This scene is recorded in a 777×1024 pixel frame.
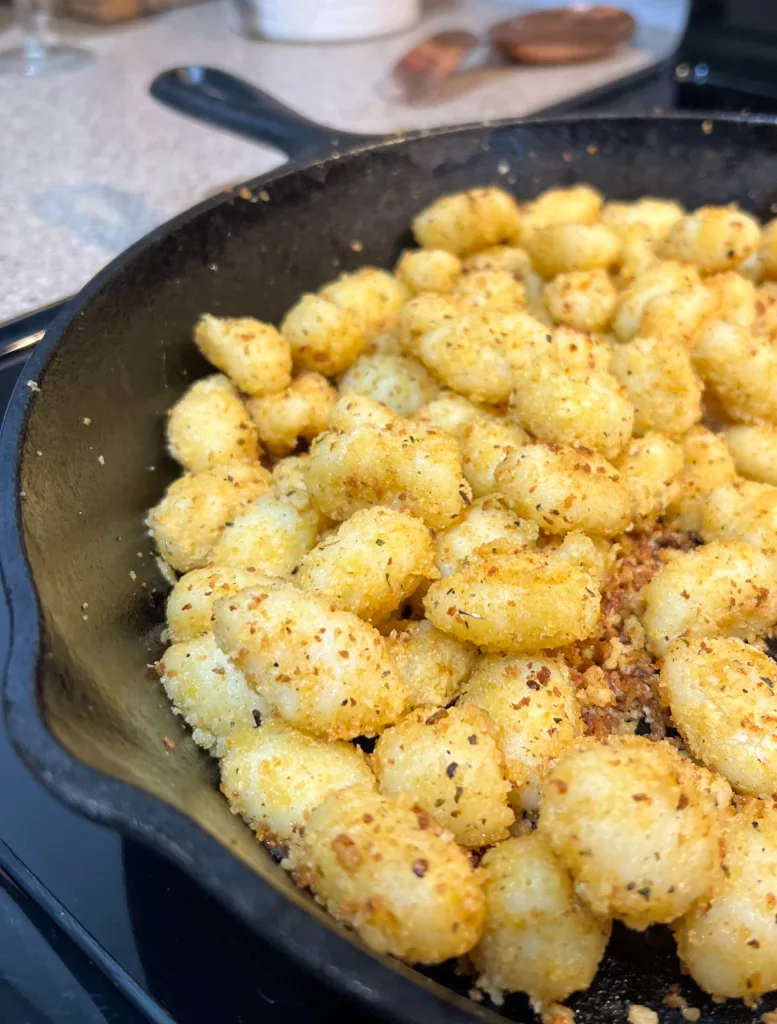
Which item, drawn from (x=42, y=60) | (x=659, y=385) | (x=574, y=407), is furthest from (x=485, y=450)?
(x=42, y=60)

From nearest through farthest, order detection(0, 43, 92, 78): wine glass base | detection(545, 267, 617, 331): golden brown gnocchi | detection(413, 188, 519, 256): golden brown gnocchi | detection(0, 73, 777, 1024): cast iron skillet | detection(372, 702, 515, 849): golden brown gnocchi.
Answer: detection(0, 73, 777, 1024): cast iron skillet < detection(372, 702, 515, 849): golden brown gnocchi < detection(545, 267, 617, 331): golden brown gnocchi < detection(413, 188, 519, 256): golden brown gnocchi < detection(0, 43, 92, 78): wine glass base

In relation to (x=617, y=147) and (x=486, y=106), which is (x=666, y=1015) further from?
(x=486, y=106)

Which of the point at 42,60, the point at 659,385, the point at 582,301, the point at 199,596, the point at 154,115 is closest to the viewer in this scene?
the point at 199,596

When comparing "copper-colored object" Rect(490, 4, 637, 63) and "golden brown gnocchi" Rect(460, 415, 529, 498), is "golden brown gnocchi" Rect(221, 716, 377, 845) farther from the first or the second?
"copper-colored object" Rect(490, 4, 637, 63)

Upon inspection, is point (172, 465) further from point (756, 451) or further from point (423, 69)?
point (423, 69)

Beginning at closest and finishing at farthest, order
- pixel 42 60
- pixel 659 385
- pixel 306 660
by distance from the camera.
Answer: pixel 306 660, pixel 659 385, pixel 42 60

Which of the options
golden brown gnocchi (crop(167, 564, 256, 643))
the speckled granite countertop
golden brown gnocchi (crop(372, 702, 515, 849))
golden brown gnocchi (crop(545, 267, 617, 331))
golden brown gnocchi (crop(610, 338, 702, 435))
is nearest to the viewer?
golden brown gnocchi (crop(372, 702, 515, 849))

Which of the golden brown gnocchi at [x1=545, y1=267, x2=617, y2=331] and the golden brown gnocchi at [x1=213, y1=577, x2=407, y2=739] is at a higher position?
the golden brown gnocchi at [x1=545, y1=267, x2=617, y2=331]

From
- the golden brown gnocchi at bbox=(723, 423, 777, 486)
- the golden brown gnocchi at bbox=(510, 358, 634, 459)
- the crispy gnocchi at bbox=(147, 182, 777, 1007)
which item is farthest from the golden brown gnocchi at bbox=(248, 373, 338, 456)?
the golden brown gnocchi at bbox=(723, 423, 777, 486)
